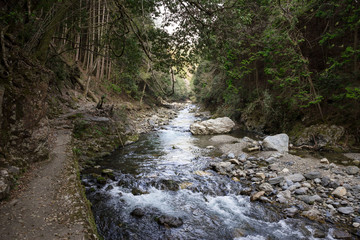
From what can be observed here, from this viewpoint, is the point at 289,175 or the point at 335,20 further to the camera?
the point at 335,20

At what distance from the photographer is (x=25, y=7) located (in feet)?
17.7

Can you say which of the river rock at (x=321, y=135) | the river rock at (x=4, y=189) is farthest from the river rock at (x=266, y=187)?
the river rock at (x=4, y=189)

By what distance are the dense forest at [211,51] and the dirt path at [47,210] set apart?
1028 mm

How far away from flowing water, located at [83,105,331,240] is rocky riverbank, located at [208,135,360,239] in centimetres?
40

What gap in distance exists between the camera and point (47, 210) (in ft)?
8.86

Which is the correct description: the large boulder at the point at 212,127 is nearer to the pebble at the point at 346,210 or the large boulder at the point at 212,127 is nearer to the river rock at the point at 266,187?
the river rock at the point at 266,187

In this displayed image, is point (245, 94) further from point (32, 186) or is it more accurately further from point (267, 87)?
point (32, 186)

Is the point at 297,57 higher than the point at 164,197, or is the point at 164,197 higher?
the point at 297,57

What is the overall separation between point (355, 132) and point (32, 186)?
11844 mm

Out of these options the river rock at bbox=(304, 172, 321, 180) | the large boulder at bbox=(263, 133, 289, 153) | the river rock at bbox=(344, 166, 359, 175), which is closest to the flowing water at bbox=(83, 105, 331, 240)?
the river rock at bbox=(304, 172, 321, 180)

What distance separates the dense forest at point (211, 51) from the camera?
3.84 metres

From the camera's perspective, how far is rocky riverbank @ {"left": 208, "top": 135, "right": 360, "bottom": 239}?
4090 mm

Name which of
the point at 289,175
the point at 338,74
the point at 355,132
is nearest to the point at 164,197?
the point at 289,175

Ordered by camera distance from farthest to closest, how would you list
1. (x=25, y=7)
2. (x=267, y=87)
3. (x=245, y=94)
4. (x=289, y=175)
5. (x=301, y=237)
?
(x=245, y=94)
(x=267, y=87)
(x=289, y=175)
(x=25, y=7)
(x=301, y=237)
